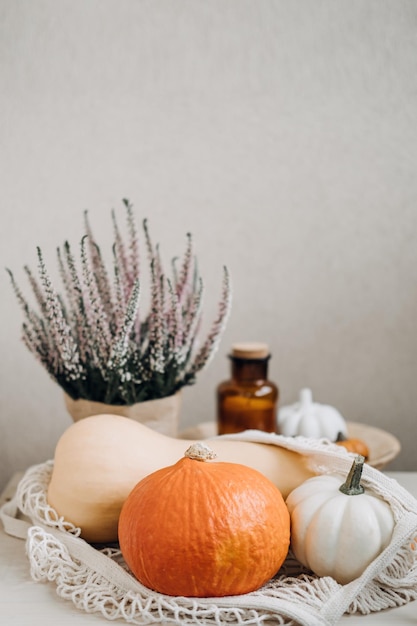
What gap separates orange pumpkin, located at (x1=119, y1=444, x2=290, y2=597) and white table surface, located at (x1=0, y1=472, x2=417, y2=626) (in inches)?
2.8

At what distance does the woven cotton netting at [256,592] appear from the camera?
2.04 feet

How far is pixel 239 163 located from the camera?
125 cm

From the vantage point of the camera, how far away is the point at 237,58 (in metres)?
1.22

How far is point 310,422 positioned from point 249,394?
0.12 m

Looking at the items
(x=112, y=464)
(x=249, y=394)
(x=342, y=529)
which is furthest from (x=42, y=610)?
(x=249, y=394)

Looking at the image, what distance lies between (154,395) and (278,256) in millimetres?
461

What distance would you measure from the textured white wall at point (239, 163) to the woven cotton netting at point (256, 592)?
1.72 ft

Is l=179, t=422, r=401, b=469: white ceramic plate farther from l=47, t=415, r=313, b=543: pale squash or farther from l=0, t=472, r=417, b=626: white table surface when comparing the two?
l=0, t=472, r=417, b=626: white table surface

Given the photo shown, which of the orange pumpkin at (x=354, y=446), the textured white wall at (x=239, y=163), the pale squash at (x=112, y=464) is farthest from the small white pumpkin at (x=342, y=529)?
the textured white wall at (x=239, y=163)

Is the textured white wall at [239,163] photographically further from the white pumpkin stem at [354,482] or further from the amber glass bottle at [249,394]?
the white pumpkin stem at [354,482]

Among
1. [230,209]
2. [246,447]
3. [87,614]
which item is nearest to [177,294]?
[246,447]

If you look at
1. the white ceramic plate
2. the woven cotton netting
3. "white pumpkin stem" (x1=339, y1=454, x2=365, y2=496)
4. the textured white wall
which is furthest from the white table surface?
the textured white wall

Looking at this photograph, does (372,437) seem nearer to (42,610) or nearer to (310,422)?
(310,422)

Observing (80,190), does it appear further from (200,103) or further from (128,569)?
(128,569)
